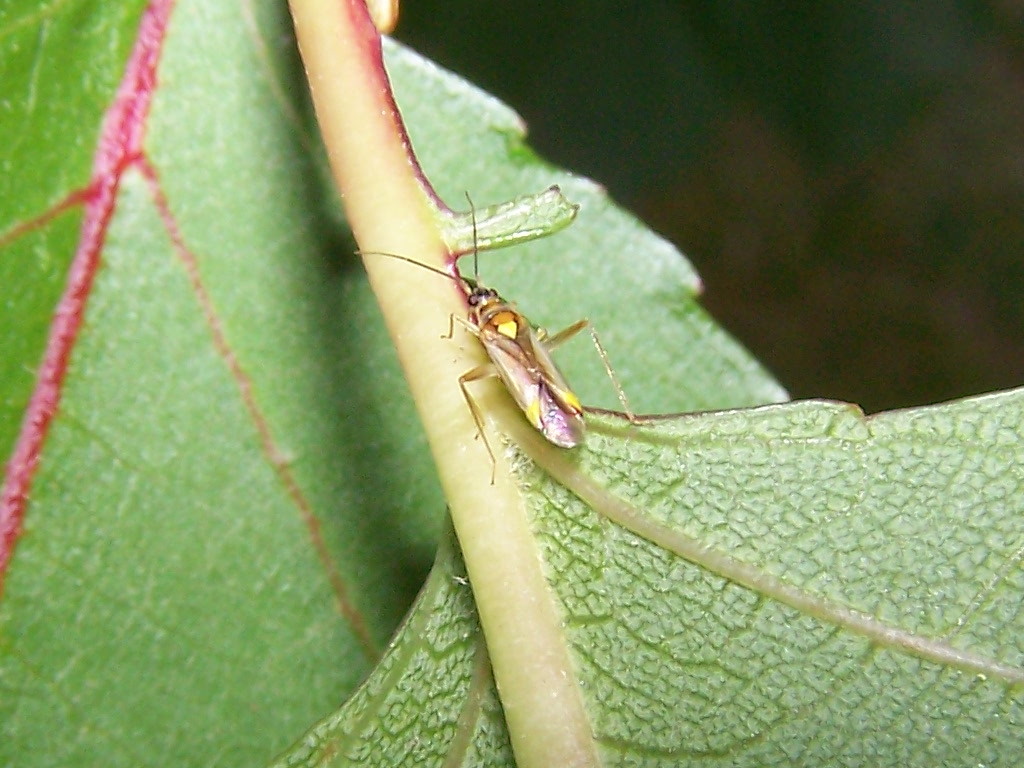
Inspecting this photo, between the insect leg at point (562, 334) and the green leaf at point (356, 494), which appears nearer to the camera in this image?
the green leaf at point (356, 494)

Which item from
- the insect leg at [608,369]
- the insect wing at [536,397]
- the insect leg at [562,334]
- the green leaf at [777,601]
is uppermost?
the insect leg at [562,334]

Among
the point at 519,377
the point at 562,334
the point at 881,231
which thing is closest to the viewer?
the point at 519,377

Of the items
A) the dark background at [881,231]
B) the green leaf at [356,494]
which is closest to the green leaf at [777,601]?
the green leaf at [356,494]

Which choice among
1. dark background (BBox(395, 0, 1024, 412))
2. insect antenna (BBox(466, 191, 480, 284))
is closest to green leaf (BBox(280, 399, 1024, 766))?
insect antenna (BBox(466, 191, 480, 284))

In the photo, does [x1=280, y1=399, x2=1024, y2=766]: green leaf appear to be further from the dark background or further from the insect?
the dark background

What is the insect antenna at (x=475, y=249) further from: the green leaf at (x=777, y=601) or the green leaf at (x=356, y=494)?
the green leaf at (x=777, y=601)

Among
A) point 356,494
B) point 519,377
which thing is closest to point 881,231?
point 356,494

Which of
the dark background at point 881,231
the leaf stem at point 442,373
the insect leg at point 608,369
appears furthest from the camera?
the dark background at point 881,231

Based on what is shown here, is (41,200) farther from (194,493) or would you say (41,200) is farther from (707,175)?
(707,175)

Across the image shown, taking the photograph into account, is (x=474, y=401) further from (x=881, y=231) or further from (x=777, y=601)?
(x=881, y=231)
